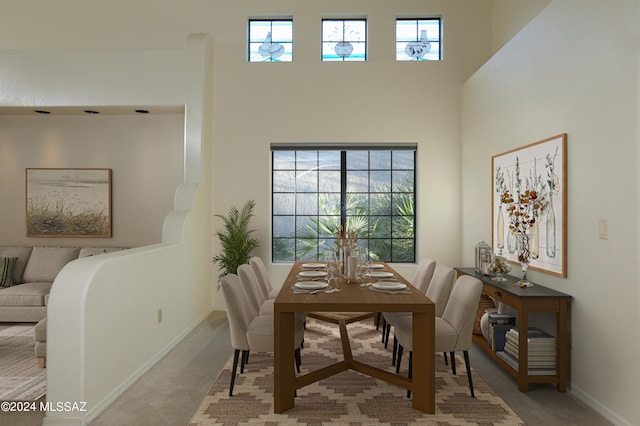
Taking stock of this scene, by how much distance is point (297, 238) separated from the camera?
5.68 m

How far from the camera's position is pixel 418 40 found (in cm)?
555

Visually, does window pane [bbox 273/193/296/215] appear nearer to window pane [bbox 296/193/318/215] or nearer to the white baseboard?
window pane [bbox 296/193/318/215]

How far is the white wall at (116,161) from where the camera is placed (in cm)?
555

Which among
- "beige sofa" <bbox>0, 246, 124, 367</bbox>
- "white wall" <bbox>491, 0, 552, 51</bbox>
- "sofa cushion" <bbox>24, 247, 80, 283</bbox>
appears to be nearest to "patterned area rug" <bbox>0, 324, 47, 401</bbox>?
"beige sofa" <bbox>0, 246, 124, 367</bbox>

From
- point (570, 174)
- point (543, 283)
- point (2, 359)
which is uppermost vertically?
point (570, 174)

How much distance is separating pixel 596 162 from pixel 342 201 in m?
3.30

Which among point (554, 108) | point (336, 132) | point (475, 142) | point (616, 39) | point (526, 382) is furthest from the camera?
point (336, 132)

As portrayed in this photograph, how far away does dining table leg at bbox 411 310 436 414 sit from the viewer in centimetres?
259

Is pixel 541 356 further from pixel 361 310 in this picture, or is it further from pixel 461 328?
pixel 361 310

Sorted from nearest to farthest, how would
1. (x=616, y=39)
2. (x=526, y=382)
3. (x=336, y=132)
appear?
(x=616, y=39) < (x=526, y=382) < (x=336, y=132)

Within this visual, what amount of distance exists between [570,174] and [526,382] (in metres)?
1.54

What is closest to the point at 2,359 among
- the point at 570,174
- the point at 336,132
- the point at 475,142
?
the point at 336,132

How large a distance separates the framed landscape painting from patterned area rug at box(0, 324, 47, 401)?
153 centimetres

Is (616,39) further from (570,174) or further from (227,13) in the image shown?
(227,13)
